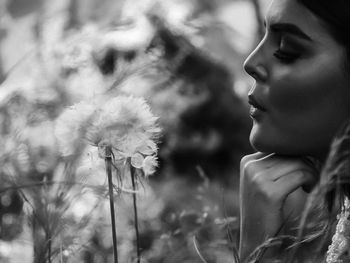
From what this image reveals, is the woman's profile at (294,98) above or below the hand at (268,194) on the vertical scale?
above

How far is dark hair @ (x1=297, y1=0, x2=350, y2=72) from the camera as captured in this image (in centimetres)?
106

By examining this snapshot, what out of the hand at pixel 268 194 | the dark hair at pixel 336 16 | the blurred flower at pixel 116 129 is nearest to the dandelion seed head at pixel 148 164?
the blurred flower at pixel 116 129

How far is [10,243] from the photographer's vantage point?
3.57 ft

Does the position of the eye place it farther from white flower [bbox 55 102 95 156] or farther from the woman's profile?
white flower [bbox 55 102 95 156]

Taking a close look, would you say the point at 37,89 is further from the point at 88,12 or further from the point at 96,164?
the point at 88,12

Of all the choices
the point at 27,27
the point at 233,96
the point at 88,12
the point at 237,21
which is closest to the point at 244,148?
the point at 233,96

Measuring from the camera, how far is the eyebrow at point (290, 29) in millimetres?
1062

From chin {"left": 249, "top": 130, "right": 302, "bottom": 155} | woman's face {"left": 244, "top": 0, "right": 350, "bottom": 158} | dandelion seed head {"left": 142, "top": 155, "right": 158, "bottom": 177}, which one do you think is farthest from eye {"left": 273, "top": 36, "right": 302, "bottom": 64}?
dandelion seed head {"left": 142, "top": 155, "right": 158, "bottom": 177}

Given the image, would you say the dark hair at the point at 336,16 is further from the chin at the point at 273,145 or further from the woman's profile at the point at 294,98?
the chin at the point at 273,145

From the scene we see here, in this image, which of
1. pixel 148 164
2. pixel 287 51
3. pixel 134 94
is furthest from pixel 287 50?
pixel 134 94

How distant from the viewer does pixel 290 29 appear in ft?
3.52

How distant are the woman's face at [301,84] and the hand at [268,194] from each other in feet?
0.08

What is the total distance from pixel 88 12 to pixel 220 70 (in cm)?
85

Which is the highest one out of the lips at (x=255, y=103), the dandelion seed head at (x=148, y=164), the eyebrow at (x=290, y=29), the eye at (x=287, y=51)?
the eyebrow at (x=290, y=29)
